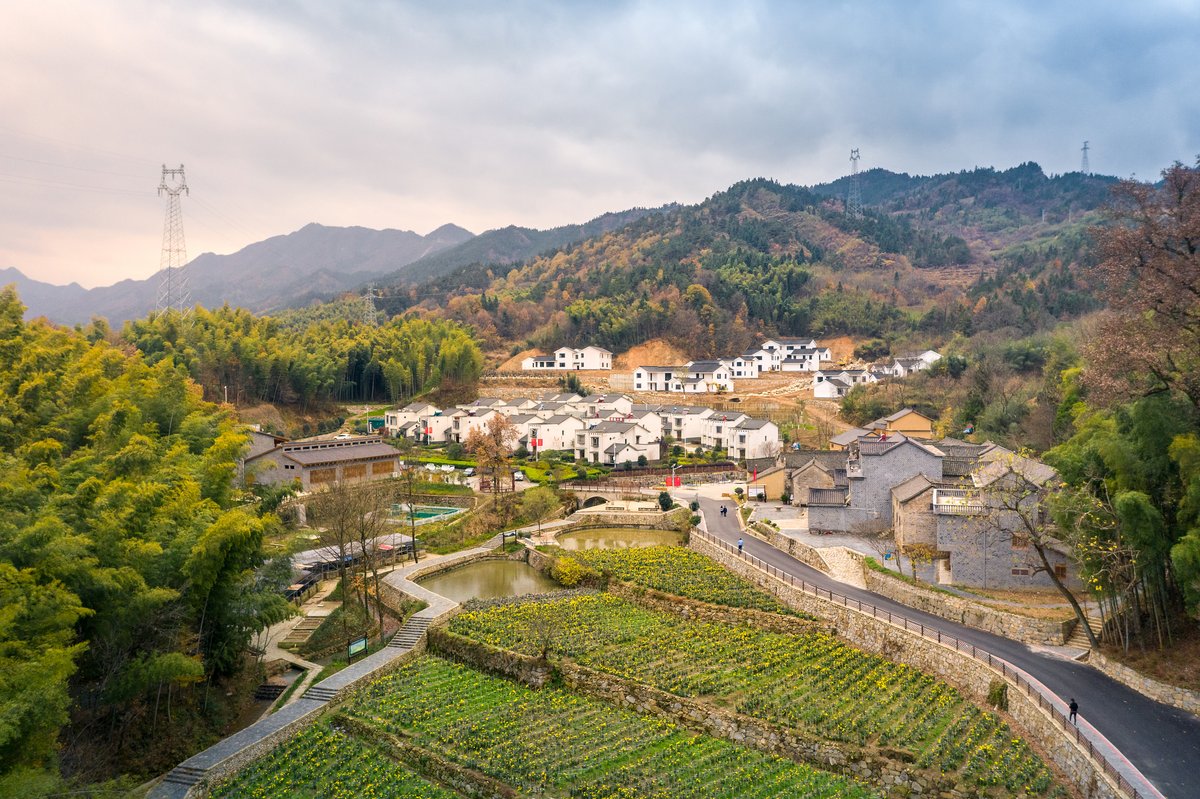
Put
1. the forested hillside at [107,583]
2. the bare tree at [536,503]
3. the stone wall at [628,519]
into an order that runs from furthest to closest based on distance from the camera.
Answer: the bare tree at [536,503]
the stone wall at [628,519]
the forested hillside at [107,583]

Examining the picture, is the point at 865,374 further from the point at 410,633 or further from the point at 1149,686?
the point at 410,633

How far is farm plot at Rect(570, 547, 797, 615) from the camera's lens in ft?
69.1

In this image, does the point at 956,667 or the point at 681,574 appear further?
the point at 681,574

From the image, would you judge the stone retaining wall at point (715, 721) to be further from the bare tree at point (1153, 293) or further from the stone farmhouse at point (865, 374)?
the stone farmhouse at point (865, 374)

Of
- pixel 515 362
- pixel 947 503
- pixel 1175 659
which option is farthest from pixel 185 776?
pixel 515 362

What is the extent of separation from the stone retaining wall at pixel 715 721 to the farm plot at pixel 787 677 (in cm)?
29

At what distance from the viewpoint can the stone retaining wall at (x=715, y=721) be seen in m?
12.4

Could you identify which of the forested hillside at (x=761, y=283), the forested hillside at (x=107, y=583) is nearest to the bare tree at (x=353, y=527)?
the forested hillside at (x=107, y=583)

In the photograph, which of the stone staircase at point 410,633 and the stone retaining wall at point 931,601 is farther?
the stone staircase at point 410,633

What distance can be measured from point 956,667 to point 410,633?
1300cm

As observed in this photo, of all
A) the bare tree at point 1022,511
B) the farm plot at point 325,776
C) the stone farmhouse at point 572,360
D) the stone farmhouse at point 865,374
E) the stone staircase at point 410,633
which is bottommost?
the farm plot at point 325,776

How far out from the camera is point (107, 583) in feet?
35.9

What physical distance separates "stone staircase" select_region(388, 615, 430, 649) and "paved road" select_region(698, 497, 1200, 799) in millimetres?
12220

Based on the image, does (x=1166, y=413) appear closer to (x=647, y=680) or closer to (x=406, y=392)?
(x=647, y=680)
